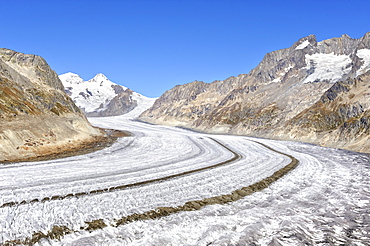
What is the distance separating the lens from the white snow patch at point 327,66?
208 ft

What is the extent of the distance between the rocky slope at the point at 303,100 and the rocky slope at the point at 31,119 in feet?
102

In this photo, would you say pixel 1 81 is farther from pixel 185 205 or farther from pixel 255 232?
pixel 255 232

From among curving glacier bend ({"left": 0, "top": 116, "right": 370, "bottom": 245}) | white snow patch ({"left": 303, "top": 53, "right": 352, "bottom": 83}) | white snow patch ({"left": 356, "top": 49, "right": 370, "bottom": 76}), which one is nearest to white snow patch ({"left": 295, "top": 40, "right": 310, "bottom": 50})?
→ white snow patch ({"left": 303, "top": 53, "right": 352, "bottom": 83})

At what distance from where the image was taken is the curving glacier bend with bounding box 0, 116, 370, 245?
7.06m

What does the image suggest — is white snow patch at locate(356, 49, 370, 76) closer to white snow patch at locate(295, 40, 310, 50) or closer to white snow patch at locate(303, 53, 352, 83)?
white snow patch at locate(303, 53, 352, 83)

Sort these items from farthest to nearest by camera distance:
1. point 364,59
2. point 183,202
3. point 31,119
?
point 364,59 < point 31,119 < point 183,202

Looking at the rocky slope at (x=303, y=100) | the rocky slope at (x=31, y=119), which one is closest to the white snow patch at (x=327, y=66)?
the rocky slope at (x=303, y=100)

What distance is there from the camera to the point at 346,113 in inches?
1623

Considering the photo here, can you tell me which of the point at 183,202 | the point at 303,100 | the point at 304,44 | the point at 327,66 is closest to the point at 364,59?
the point at 327,66

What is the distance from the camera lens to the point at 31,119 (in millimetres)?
23312

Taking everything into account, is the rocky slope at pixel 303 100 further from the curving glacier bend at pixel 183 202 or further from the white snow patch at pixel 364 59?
the curving glacier bend at pixel 183 202

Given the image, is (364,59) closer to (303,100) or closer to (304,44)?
(303,100)

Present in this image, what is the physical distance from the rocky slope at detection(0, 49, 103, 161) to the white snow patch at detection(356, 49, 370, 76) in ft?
186

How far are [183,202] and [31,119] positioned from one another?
1998 centimetres
